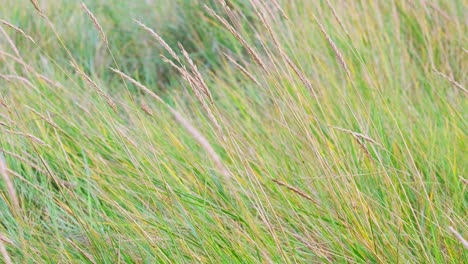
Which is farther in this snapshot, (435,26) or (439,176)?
(435,26)

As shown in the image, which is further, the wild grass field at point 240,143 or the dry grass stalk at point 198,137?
the wild grass field at point 240,143

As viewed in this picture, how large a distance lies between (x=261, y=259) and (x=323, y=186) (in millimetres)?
535

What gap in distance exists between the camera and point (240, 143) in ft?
7.96

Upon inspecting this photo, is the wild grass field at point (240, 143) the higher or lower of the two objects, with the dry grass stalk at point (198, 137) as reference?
lower

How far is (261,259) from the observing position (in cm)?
178

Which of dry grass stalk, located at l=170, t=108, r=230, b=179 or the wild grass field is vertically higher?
dry grass stalk, located at l=170, t=108, r=230, b=179

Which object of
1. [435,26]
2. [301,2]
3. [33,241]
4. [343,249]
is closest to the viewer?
[343,249]

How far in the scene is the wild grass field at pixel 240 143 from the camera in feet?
6.06

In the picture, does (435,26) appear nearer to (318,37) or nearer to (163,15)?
(318,37)

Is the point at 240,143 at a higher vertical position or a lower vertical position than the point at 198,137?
lower

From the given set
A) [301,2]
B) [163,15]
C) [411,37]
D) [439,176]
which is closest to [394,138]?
[439,176]

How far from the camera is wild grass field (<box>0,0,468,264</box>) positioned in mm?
1846

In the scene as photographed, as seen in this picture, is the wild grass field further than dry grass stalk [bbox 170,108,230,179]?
Yes

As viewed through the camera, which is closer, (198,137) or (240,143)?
(198,137)
